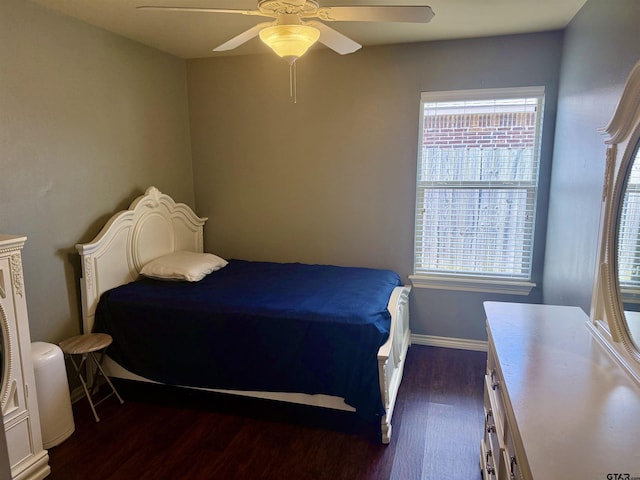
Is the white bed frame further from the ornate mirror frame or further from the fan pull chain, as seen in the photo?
the fan pull chain

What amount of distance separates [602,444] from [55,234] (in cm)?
294

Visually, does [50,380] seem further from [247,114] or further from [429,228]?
[429,228]

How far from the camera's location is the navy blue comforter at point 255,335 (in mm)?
2412

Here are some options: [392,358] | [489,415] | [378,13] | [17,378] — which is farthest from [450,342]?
[17,378]

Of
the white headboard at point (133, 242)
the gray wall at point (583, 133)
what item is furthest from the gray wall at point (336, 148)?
the white headboard at point (133, 242)

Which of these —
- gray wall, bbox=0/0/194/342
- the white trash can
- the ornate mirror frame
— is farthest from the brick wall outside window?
the white trash can

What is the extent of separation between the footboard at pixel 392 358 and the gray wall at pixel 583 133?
3.34ft

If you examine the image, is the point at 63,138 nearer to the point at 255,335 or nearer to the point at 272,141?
the point at 272,141

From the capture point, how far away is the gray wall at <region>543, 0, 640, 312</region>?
202 cm

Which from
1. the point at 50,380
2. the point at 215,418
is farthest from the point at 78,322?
the point at 215,418

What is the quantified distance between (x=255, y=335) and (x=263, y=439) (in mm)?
584

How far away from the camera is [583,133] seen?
97.1 inches

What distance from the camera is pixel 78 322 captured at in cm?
292

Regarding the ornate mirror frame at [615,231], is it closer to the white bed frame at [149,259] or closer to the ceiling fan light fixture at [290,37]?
the white bed frame at [149,259]
